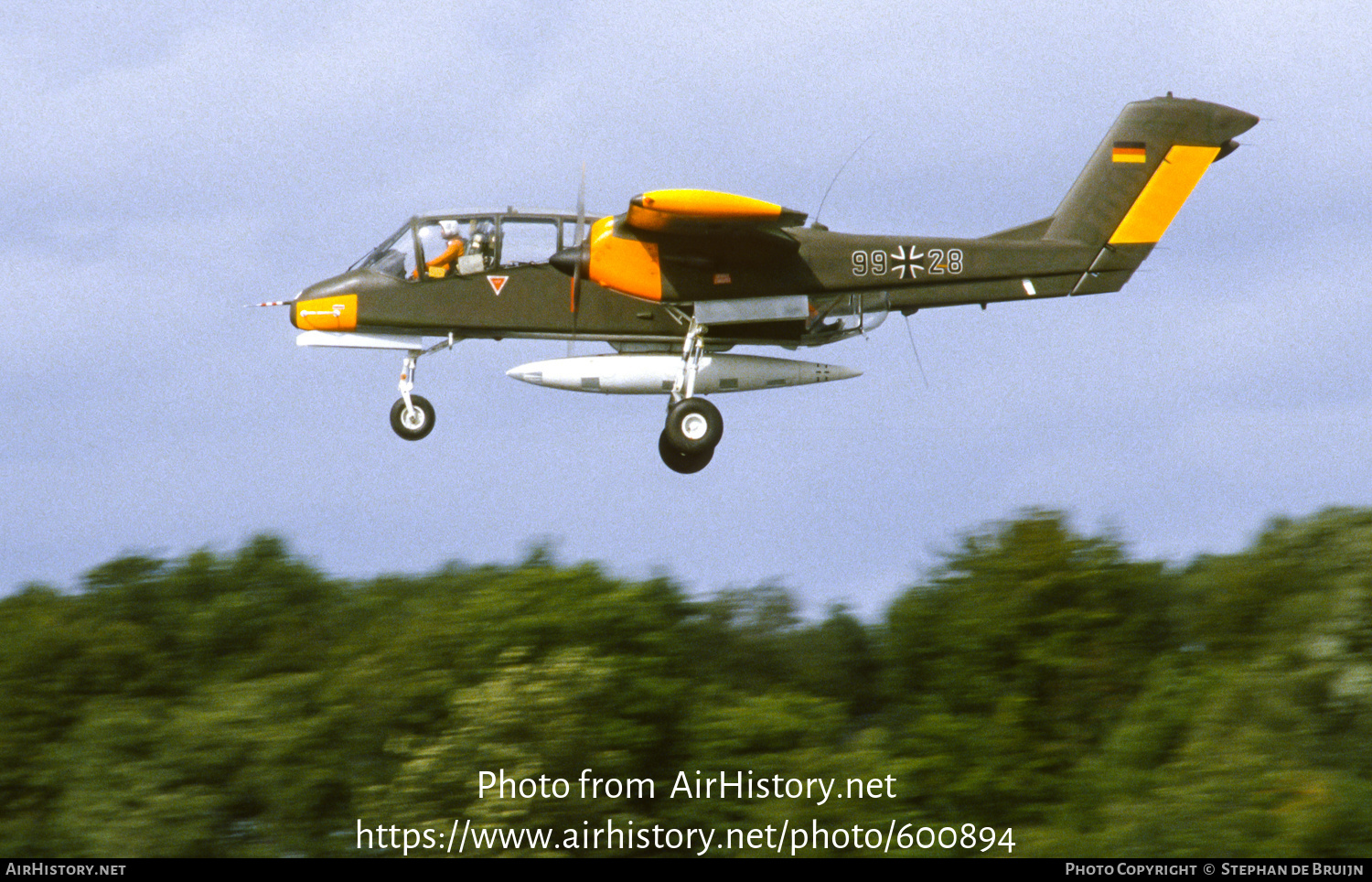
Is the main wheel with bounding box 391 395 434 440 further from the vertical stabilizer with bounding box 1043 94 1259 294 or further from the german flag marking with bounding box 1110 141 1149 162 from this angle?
the german flag marking with bounding box 1110 141 1149 162

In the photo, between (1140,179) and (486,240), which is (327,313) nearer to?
(486,240)

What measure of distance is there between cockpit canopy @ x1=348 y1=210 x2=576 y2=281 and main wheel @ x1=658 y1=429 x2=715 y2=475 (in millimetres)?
2898

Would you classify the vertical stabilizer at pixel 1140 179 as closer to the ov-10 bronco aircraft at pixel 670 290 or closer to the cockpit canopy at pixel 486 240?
the ov-10 bronco aircraft at pixel 670 290

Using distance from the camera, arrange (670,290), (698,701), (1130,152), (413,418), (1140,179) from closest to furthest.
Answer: (670,290), (413,418), (1140,179), (1130,152), (698,701)

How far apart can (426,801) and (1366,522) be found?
1490cm

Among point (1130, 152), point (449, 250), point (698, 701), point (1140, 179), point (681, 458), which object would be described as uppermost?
point (1130, 152)

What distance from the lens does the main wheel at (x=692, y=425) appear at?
2023cm

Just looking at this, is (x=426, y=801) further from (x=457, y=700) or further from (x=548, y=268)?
(x=548, y=268)

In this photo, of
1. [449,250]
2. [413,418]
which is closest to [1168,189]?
[449,250]

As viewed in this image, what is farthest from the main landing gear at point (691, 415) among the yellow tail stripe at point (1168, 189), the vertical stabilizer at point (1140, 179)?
the yellow tail stripe at point (1168, 189)

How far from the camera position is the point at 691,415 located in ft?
66.5

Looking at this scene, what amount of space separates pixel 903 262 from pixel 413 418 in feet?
22.6

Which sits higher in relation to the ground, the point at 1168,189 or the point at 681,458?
the point at 1168,189
